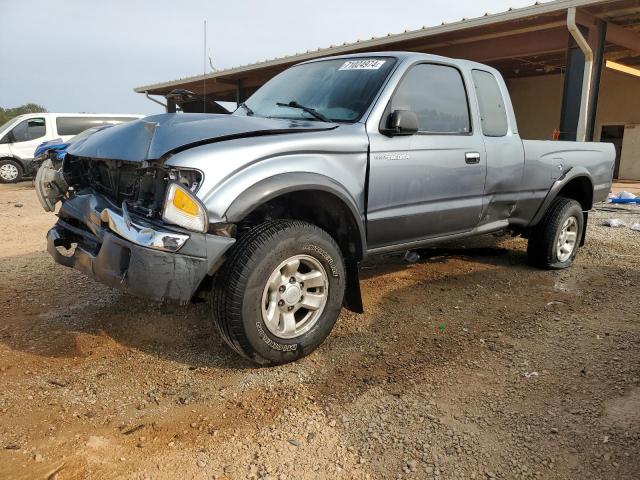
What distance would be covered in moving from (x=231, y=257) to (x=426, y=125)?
183 centimetres

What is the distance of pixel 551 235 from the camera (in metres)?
4.89

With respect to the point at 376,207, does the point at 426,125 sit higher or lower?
higher

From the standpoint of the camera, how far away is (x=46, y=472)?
1.96 meters

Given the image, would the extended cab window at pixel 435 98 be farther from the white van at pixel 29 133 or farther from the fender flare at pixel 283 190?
the white van at pixel 29 133

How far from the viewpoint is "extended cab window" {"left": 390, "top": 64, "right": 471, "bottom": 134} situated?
3.52 m

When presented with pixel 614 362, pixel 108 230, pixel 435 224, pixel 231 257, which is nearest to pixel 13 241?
pixel 108 230

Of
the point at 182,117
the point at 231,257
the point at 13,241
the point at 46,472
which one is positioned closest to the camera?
the point at 46,472

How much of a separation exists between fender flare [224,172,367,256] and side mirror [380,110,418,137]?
1.85 ft

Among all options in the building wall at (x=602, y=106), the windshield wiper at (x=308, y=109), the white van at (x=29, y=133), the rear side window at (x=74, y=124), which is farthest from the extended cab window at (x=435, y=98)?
the building wall at (x=602, y=106)

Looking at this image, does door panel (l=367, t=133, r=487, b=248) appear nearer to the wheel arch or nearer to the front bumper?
the wheel arch

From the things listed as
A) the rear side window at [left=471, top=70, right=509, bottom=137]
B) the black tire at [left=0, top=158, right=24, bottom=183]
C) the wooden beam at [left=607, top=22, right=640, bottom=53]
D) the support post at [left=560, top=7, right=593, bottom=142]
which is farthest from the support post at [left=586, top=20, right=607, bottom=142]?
the black tire at [left=0, top=158, right=24, bottom=183]

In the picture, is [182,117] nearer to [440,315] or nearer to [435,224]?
[435,224]

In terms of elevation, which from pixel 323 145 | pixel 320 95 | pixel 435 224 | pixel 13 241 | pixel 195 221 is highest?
pixel 320 95

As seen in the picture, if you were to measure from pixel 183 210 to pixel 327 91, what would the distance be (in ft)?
5.25
